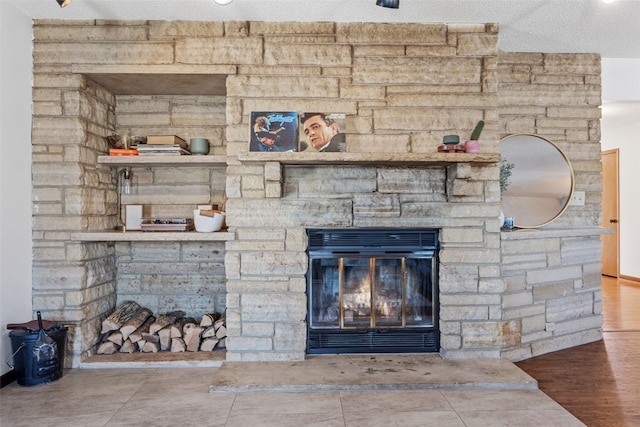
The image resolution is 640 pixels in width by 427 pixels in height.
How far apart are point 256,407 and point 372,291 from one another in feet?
3.52

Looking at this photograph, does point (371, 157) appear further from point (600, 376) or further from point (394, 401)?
point (600, 376)

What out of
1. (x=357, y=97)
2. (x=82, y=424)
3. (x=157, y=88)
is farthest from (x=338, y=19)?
(x=82, y=424)

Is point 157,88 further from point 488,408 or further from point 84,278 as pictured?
point 488,408

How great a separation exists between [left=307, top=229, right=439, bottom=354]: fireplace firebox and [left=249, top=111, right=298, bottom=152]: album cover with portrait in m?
0.59

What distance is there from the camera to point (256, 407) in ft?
7.41

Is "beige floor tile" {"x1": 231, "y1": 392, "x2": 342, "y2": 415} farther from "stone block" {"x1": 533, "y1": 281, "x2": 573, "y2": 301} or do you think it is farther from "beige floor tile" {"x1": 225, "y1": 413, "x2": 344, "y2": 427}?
"stone block" {"x1": 533, "y1": 281, "x2": 573, "y2": 301}

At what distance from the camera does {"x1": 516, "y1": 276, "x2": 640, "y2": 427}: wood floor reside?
2.25m

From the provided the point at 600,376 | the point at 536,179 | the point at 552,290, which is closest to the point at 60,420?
the point at 600,376

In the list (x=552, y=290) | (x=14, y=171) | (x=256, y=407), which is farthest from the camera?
(x=552, y=290)

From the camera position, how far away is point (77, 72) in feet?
9.14

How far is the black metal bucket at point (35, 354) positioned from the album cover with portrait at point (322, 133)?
6.18 ft

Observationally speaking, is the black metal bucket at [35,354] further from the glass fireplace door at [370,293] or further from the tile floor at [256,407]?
the glass fireplace door at [370,293]

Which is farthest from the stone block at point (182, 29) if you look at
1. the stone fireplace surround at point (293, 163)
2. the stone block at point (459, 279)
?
the stone block at point (459, 279)

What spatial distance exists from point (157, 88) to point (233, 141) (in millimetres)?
786
